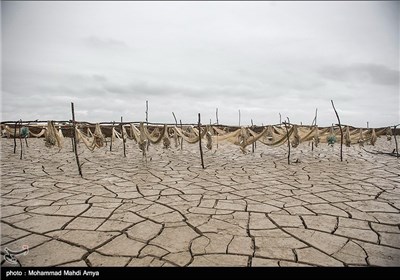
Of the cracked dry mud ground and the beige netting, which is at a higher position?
the beige netting

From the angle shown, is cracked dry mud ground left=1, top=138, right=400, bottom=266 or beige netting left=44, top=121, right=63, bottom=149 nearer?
cracked dry mud ground left=1, top=138, right=400, bottom=266

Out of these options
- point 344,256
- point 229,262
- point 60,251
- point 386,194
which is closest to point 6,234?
point 60,251

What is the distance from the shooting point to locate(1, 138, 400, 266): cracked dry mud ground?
2324 millimetres

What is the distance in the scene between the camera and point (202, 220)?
10.4 feet

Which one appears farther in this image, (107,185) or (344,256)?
(107,185)

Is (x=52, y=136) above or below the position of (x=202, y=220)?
above

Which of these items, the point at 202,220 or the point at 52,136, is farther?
the point at 52,136

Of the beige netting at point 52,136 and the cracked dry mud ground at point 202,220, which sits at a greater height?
the beige netting at point 52,136

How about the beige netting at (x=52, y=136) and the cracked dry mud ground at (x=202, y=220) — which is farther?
the beige netting at (x=52, y=136)

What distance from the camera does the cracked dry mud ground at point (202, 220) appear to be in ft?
7.63
